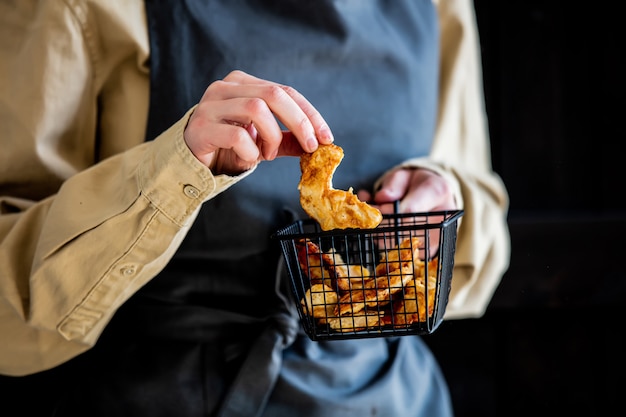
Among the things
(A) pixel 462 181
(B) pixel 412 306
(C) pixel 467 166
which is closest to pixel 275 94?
(B) pixel 412 306

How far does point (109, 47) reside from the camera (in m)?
0.90

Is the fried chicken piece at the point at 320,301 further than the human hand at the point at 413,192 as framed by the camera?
No

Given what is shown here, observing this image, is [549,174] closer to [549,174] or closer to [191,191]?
[549,174]

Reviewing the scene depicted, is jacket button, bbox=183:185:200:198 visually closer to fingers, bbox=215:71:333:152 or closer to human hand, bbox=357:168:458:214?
Result: fingers, bbox=215:71:333:152

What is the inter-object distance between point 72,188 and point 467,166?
2.40 feet

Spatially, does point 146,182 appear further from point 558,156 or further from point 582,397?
point 582,397

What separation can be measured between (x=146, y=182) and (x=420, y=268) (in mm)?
286

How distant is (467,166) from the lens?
128 cm

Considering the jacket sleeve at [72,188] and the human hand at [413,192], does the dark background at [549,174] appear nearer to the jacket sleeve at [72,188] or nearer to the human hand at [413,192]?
the human hand at [413,192]

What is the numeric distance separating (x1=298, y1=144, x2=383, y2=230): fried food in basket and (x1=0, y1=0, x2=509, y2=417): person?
0.18ft

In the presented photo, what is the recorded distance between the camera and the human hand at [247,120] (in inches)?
25.4

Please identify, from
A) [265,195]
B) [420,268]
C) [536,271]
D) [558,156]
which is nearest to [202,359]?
[265,195]

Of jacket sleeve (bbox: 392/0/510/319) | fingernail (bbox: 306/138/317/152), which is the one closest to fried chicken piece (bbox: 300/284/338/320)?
fingernail (bbox: 306/138/317/152)

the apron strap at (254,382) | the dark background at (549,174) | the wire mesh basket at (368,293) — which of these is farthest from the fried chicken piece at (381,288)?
the dark background at (549,174)
